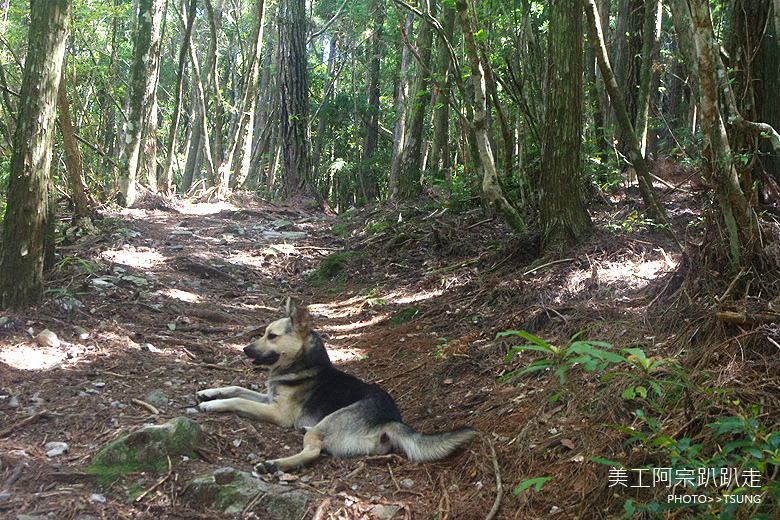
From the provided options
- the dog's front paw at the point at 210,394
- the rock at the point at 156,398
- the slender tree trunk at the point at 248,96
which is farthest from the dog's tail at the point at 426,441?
the slender tree trunk at the point at 248,96

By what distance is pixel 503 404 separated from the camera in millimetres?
4738

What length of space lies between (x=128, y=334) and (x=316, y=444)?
9.14ft

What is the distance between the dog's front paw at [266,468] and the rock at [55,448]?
1.25 metres

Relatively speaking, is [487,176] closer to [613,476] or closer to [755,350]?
[755,350]

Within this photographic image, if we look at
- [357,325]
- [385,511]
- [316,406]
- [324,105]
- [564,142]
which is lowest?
[385,511]

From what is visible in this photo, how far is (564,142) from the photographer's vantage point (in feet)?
24.4

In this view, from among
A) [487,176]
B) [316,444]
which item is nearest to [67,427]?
[316,444]

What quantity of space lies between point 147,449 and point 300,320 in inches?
80.7

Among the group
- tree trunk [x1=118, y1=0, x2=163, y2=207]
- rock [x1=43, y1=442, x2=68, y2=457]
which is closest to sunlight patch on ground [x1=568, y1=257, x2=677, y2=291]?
rock [x1=43, y1=442, x2=68, y2=457]

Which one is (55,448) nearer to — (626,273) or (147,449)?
(147,449)

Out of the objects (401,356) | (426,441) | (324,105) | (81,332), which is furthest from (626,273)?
(324,105)

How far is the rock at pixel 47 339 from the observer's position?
213 inches

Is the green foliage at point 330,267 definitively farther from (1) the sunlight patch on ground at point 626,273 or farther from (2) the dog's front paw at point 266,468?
(2) the dog's front paw at point 266,468

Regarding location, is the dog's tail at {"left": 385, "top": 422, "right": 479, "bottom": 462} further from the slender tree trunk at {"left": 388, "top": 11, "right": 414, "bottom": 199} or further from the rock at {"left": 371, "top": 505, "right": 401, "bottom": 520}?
the slender tree trunk at {"left": 388, "top": 11, "right": 414, "bottom": 199}
